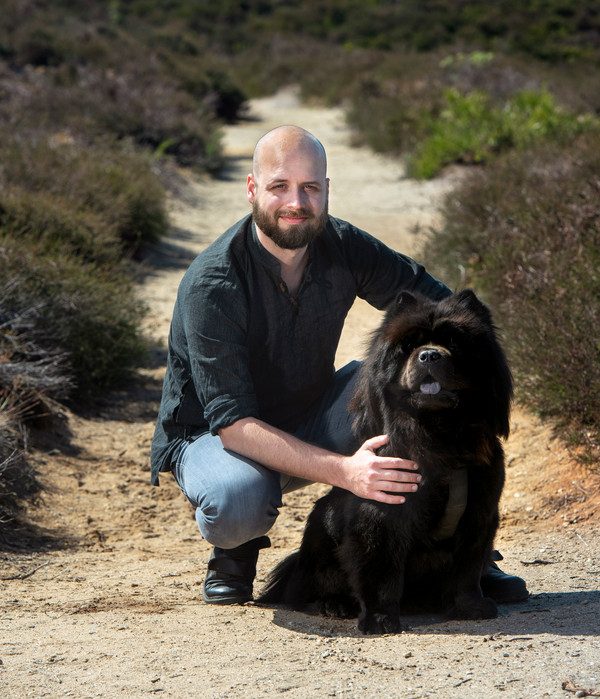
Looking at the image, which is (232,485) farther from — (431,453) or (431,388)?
(431,388)

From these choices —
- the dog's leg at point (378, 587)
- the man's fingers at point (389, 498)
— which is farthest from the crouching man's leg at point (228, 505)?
the man's fingers at point (389, 498)

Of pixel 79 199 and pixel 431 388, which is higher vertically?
pixel 79 199

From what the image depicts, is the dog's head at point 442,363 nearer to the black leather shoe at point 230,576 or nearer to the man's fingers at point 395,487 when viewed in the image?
the man's fingers at point 395,487

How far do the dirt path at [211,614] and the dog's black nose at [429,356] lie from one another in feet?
2.90

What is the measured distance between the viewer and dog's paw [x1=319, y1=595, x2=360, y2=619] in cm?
395

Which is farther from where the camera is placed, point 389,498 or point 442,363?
point 389,498

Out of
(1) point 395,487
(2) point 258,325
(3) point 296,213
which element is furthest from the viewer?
(2) point 258,325

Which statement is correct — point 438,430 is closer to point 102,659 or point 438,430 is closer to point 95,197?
point 102,659

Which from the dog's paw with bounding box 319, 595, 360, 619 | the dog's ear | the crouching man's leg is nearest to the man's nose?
the dog's ear

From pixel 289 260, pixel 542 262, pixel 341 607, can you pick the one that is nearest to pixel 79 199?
pixel 542 262

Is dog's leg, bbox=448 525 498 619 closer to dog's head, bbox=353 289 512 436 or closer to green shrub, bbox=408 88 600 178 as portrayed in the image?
dog's head, bbox=353 289 512 436

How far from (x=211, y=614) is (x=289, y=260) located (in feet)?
4.42

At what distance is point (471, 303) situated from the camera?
361 cm

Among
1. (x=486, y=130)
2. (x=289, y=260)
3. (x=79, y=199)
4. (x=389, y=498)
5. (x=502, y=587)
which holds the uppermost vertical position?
(x=486, y=130)
